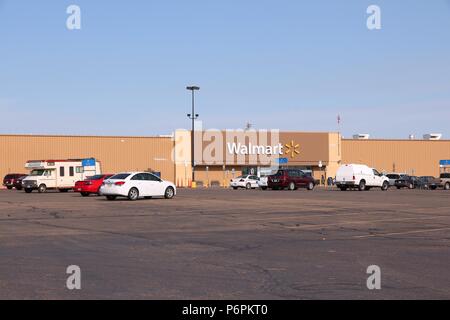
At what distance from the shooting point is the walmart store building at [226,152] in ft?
242

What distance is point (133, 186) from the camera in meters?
33.2

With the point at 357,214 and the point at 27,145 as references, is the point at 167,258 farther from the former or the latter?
the point at 27,145

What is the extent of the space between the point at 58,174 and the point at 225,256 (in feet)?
137

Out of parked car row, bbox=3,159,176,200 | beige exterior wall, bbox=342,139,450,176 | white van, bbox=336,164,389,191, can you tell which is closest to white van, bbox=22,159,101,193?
parked car row, bbox=3,159,176,200

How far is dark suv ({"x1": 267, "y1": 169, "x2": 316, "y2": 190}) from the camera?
5453cm

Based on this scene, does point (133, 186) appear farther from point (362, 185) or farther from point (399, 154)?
point (399, 154)

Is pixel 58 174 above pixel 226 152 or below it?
below

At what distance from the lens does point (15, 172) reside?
237 feet

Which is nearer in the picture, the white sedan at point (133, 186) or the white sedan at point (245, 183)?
the white sedan at point (133, 186)

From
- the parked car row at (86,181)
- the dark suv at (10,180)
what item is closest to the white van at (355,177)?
the parked car row at (86,181)

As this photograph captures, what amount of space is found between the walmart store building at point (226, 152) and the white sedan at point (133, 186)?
41185 mm

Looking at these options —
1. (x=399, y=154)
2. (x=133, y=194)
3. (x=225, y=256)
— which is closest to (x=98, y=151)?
(x=399, y=154)

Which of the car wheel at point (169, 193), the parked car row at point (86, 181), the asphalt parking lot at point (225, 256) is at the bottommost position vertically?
the asphalt parking lot at point (225, 256)

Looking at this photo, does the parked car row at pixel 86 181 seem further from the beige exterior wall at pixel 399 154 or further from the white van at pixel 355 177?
the beige exterior wall at pixel 399 154
